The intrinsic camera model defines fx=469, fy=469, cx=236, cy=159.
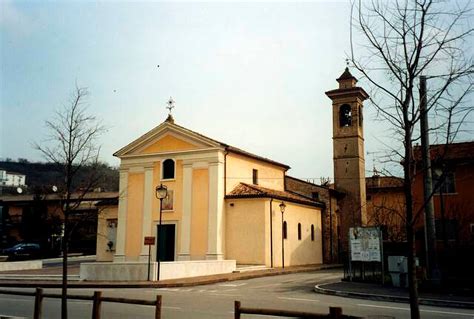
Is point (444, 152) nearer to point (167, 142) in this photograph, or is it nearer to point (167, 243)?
point (167, 243)

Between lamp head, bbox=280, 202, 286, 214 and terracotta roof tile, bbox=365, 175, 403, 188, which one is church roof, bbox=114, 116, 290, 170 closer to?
lamp head, bbox=280, 202, 286, 214

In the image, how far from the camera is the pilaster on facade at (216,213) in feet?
98.8

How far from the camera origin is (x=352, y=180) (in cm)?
4031

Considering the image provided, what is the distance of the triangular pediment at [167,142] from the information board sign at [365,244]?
528 inches

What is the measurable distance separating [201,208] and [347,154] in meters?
15.4

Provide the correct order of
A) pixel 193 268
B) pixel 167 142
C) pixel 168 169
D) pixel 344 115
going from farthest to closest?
pixel 344 115 → pixel 167 142 → pixel 168 169 → pixel 193 268

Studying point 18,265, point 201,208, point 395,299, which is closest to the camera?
point 395,299

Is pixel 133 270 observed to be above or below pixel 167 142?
below

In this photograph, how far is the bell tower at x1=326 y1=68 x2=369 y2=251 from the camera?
40.0 m

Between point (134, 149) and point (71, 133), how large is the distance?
973 inches

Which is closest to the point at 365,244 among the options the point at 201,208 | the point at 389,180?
the point at 389,180

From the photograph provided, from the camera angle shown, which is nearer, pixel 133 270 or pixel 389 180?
pixel 389 180

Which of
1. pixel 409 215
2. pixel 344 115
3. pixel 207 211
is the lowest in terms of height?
pixel 409 215

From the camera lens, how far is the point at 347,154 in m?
40.4
